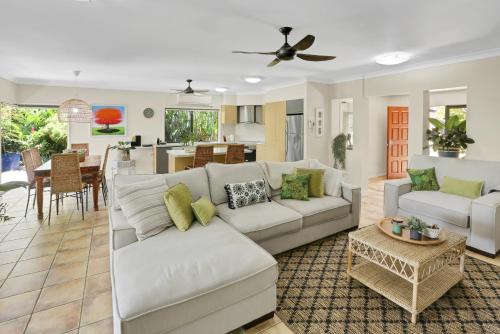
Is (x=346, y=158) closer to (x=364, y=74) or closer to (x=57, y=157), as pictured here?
(x=364, y=74)

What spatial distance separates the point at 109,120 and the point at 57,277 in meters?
5.78

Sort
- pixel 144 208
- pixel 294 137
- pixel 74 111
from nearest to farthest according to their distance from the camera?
pixel 144 208
pixel 74 111
pixel 294 137

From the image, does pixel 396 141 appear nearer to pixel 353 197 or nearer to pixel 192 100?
pixel 353 197

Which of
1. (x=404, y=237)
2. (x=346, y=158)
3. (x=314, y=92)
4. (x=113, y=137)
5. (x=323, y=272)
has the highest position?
(x=314, y=92)

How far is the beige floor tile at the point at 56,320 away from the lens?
1973 mm

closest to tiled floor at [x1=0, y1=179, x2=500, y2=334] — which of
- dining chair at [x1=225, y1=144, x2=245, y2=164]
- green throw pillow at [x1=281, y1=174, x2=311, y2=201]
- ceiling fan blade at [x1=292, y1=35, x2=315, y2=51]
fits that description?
green throw pillow at [x1=281, y1=174, x2=311, y2=201]

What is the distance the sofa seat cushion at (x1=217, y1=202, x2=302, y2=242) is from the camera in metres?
2.78

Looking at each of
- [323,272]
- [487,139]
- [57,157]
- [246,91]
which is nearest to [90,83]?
[57,157]

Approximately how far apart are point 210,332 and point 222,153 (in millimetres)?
4669

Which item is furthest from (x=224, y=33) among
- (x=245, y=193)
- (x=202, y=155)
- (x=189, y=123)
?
(x=189, y=123)

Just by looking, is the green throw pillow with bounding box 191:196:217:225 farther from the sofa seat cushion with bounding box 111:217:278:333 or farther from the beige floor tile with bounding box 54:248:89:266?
the beige floor tile with bounding box 54:248:89:266

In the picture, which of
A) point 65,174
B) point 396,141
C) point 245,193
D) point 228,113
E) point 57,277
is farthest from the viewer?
point 228,113

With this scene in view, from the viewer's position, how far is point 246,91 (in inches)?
331

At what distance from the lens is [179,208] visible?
259 centimetres
